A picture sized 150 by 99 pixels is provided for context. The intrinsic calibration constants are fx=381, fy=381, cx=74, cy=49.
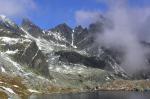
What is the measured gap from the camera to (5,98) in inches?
4892

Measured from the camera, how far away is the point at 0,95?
12569cm

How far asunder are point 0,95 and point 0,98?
7578 millimetres

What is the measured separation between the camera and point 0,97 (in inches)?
4747

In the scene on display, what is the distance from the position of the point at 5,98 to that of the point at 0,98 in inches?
239

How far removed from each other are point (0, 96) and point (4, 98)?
145 centimetres

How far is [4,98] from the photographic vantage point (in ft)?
404

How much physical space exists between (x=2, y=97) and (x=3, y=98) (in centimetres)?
75

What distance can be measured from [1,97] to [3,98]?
0.83m

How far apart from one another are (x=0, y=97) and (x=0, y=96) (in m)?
2.61

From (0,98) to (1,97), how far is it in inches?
134

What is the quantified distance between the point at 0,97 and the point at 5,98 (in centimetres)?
388

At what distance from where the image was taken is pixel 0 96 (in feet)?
404

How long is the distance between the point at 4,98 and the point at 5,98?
1.14m

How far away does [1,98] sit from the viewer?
119312mm
